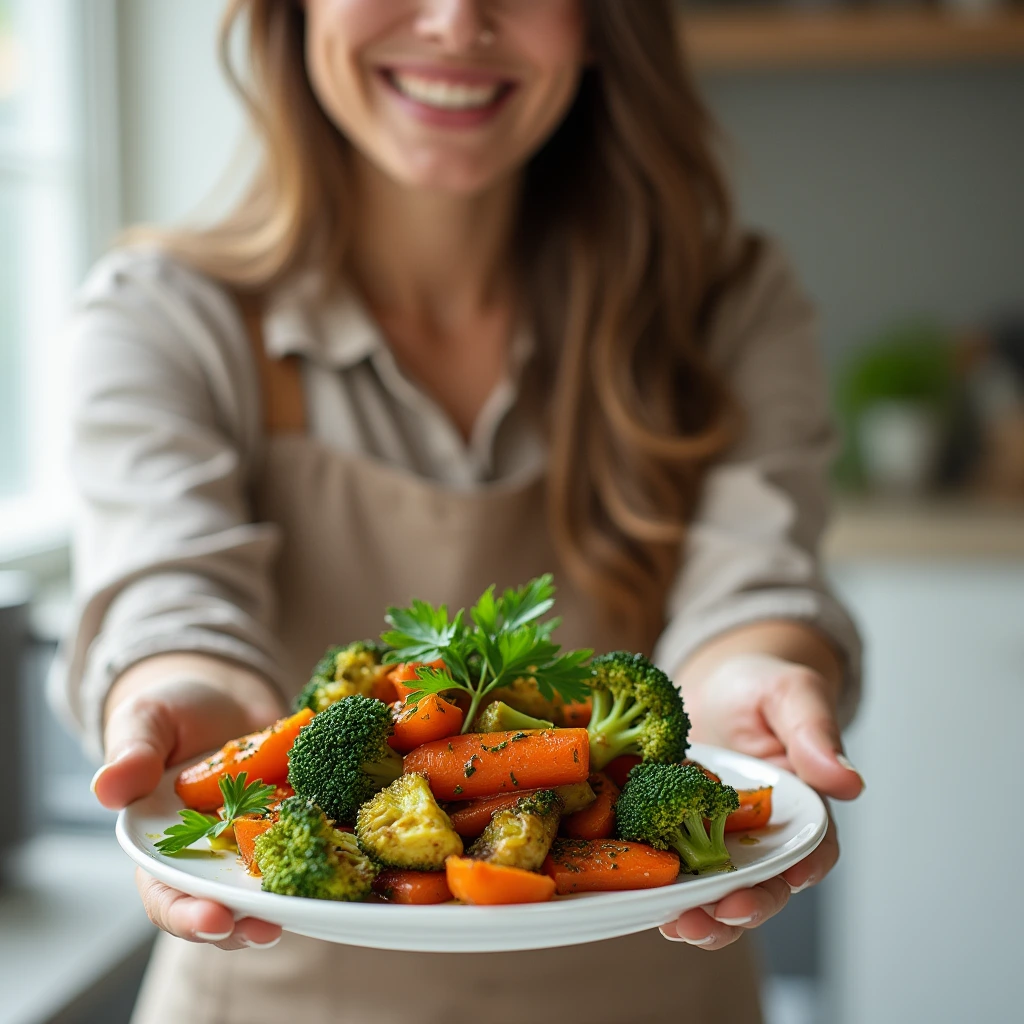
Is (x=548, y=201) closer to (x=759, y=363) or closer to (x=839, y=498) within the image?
(x=759, y=363)

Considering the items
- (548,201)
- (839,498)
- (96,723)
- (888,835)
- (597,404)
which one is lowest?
(888,835)

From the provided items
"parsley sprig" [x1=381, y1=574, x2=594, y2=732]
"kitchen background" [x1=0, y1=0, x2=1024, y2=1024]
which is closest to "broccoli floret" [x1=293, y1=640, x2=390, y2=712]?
"parsley sprig" [x1=381, y1=574, x2=594, y2=732]

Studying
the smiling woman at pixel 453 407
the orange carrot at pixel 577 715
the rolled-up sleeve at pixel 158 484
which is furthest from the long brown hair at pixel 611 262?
the orange carrot at pixel 577 715

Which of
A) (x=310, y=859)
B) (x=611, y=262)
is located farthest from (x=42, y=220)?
(x=310, y=859)

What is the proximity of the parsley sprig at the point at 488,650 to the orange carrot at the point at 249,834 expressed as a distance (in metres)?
0.15

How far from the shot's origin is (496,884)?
2.58 ft

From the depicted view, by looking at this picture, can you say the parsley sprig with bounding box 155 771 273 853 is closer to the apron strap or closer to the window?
the apron strap

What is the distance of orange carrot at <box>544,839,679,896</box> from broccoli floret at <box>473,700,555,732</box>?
0.36 ft

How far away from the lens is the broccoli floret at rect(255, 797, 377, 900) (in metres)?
0.80

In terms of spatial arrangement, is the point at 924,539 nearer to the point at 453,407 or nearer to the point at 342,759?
the point at 453,407

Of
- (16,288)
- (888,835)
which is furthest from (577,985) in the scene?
(16,288)

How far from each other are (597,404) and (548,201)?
0.34 m

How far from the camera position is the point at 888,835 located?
2.64m

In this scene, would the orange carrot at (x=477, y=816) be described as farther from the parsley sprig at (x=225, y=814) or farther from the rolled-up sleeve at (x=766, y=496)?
the rolled-up sleeve at (x=766, y=496)
